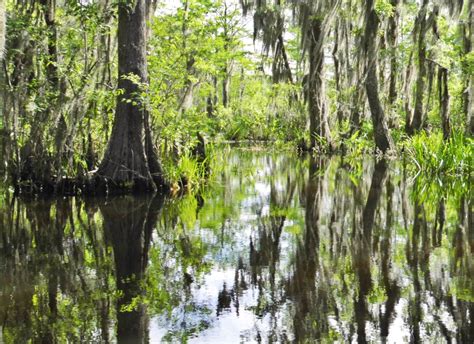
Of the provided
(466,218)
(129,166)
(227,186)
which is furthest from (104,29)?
(466,218)

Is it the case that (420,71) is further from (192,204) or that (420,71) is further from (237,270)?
(237,270)

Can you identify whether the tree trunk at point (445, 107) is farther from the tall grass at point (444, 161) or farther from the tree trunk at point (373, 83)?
the tall grass at point (444, 161)

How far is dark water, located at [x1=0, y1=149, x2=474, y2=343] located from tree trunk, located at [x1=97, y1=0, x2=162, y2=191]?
1.91ft

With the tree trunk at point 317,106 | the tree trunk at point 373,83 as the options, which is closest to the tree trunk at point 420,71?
the tree trunk at point 373,83

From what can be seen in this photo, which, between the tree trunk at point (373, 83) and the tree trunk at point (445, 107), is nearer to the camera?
the tree trunk at point (373, 83)

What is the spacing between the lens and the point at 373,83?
57.4 feet

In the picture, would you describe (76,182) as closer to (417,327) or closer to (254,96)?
(417,327)

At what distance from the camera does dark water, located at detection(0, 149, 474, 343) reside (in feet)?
11.5

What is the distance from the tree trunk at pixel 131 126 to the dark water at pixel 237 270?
58 centimetres

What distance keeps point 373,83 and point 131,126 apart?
32.5ft

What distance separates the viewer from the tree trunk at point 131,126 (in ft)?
31.2

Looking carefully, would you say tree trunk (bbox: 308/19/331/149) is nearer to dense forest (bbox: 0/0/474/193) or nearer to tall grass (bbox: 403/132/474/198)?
dense forest (bbox: 0/0/474/193)

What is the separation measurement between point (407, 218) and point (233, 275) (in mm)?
3443

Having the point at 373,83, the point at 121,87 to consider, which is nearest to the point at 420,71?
the point at 373,83
